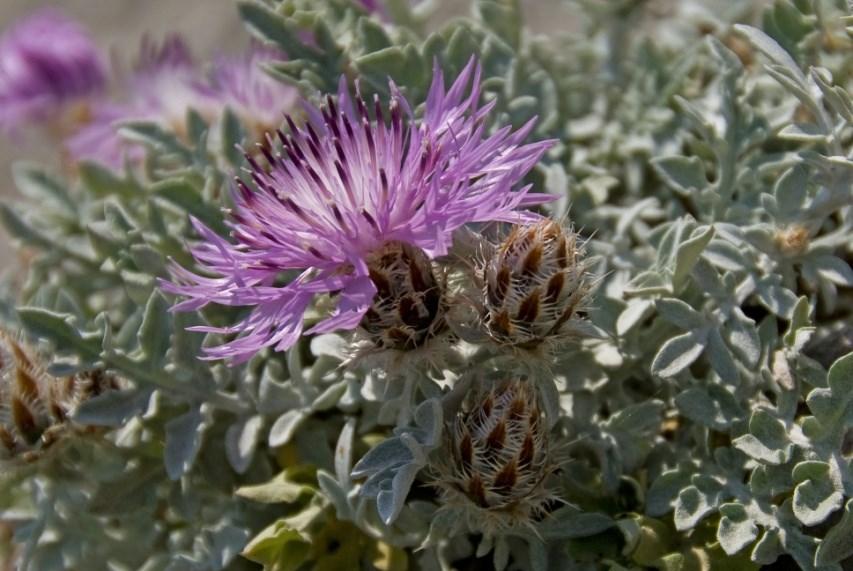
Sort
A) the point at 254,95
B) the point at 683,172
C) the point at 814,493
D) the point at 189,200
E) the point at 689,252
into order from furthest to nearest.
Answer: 1. the point at 254,95
2. the point at 189,200
3. the point at 683,172
4. the point at 689,252
5. the point at 814,493

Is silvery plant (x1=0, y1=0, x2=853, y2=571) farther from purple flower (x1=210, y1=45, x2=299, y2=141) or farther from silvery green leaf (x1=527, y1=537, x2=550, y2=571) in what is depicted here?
purple flower (x1=210, y1=45, x2=299, y2=141)

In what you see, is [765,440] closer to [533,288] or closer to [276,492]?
[533,288]

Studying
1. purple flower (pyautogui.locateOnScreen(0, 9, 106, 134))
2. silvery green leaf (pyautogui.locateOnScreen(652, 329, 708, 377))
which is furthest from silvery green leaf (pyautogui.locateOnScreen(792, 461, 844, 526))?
purple flower (pyautogui.locateOnScreen(0, 9, 106, 134))

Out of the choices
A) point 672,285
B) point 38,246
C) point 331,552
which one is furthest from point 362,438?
point 38,246

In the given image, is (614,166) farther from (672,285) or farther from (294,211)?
(294,211)

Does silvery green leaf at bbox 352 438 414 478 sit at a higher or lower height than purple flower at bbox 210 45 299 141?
lower

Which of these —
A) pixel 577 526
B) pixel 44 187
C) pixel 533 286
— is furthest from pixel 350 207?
pixel 44 187
